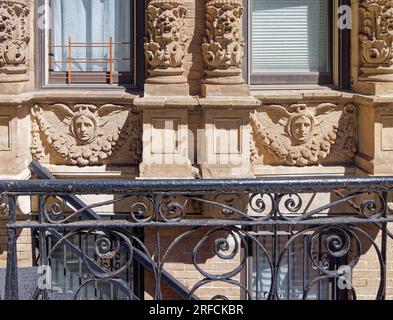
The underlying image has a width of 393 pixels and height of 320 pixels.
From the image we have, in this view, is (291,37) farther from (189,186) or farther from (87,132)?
(189,186)

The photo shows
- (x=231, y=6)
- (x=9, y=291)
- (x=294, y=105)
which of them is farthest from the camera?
(x=294, y=105)

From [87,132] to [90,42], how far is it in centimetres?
113

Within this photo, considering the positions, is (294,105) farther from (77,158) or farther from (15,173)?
(15,173)

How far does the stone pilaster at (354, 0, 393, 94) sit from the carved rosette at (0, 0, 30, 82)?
3.67 m

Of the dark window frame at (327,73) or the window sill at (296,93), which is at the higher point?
the dark window frame at (327,73)

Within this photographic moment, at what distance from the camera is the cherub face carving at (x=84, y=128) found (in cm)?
766

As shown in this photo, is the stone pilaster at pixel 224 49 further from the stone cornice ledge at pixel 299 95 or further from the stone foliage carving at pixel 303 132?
the stone foliage carving at pixel 303 132

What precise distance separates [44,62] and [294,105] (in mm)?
2851

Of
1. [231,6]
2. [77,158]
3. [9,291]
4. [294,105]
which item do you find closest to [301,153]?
[294,105]

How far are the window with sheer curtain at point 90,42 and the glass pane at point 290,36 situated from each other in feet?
4.96

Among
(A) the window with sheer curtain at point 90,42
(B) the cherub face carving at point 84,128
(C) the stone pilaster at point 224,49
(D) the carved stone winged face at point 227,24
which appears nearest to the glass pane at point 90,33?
(A) the window with sheer curtain at point 90,42

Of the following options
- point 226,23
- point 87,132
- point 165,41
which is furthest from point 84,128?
point 226,23

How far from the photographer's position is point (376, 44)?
24.9 feet

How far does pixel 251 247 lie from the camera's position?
794cm
